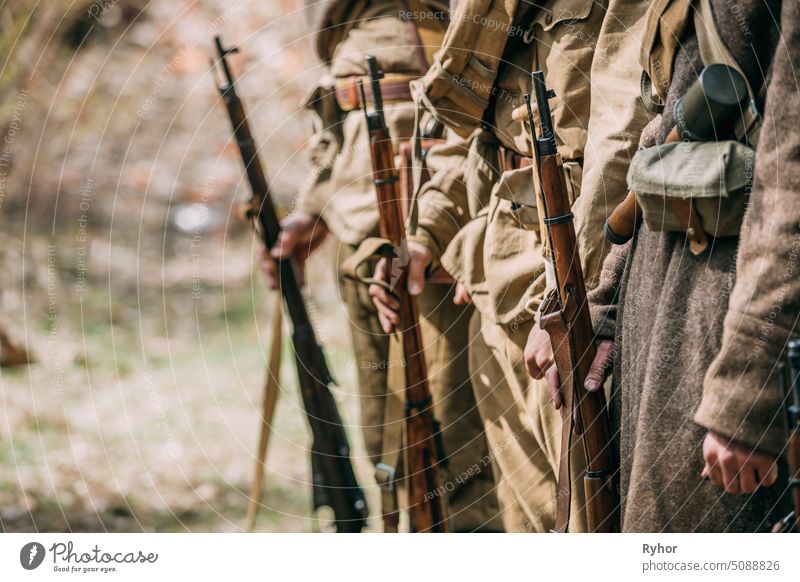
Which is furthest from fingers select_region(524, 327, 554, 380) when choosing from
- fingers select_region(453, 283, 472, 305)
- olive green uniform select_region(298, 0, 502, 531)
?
olive green uniform select_region(298, 0, 502, 531)

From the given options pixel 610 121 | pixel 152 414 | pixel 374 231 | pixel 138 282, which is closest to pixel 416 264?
pixel 374 231

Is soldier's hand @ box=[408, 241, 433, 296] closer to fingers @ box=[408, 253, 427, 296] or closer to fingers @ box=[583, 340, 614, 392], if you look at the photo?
fingers @ box=[408, 253, 427, 296]

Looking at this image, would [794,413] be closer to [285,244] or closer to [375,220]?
[375,220]

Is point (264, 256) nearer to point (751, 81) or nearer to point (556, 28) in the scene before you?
point (556, 28)

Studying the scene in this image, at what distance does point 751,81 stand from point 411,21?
1.59 m

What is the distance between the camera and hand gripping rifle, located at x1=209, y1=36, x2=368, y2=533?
3.19 metres

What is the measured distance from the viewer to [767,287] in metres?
1.42

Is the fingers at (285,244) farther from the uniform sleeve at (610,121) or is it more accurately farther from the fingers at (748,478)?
the fingers at (748,478)

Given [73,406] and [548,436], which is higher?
[548,436]

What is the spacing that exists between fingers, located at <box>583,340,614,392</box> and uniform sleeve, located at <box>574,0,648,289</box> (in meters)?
0.18

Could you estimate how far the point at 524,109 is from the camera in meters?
1.90

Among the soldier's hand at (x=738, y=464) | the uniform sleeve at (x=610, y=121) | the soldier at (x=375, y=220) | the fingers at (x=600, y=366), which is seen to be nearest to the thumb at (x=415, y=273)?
the soldier at (x=375, y=220)

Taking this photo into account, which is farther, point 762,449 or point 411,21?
point 411,21
